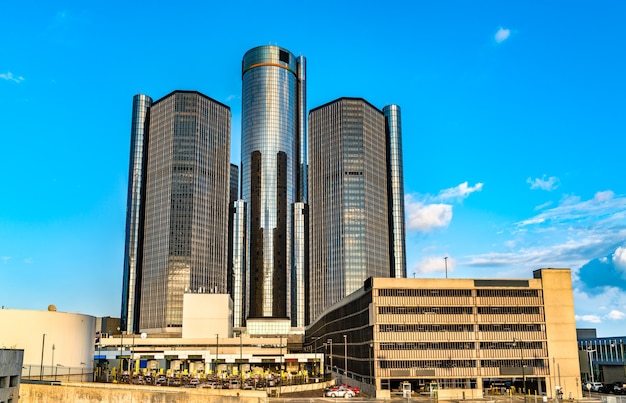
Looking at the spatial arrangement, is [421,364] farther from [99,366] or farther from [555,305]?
Result: [99,366]

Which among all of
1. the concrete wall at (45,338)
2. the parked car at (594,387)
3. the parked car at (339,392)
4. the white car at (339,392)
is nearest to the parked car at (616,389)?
the parked car at (594,387)

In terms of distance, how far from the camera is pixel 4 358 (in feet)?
184

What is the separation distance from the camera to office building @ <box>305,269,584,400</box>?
101m

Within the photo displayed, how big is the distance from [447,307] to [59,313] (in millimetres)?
66425

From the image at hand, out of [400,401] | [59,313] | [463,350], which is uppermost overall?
[59,313]

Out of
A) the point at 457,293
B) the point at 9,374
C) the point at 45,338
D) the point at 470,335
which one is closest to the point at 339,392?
the point at 470,335

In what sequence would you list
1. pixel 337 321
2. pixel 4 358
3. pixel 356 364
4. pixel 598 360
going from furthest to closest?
pixel 337 321, pixel 598 360, pixel 356 364, pixel 4 358

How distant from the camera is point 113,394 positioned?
2790 inches

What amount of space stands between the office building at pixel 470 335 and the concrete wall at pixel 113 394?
36356 millimetres

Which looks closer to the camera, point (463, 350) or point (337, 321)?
point (463, 350)

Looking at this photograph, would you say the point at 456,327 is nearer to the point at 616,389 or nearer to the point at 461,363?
the point at 461,363

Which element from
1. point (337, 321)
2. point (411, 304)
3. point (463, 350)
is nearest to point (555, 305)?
point (463, 350)

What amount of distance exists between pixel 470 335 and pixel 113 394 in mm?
59852

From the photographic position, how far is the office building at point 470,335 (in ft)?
332
